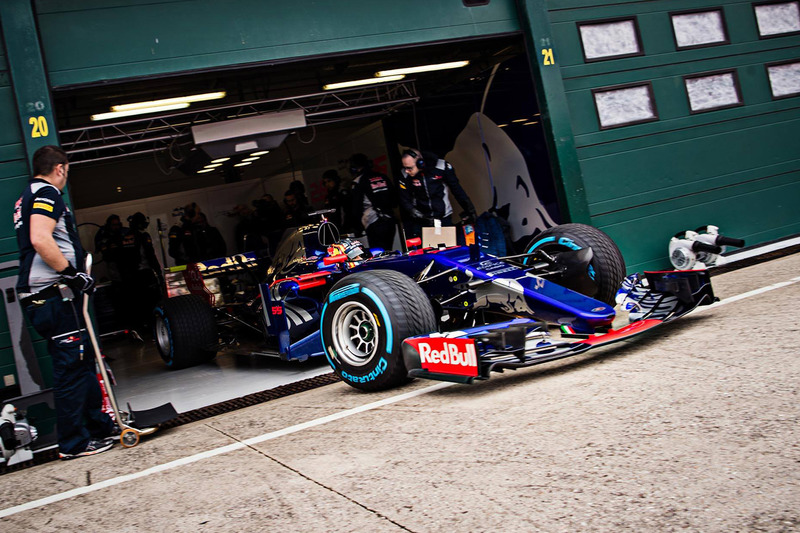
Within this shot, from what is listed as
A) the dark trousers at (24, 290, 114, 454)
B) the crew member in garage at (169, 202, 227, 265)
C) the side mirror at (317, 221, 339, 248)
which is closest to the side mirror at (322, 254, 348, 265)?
the side mirror at (317, 221, 339, 248)

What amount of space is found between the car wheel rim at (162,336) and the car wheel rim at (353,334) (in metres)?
3.42

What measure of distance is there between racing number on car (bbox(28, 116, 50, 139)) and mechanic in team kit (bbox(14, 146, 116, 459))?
4.77 ft

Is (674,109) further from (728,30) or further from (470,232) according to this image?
(470,232)

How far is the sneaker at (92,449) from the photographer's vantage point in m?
4.16

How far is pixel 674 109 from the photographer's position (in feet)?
27.2

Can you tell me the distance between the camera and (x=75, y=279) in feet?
13.7

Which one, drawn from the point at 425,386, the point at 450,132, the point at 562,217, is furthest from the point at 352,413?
the point at 450,132

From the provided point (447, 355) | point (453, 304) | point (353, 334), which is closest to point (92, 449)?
point (353, 334)

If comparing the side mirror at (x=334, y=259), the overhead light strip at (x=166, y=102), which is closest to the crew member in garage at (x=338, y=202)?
the overhead light strip at (x=166, y=102)

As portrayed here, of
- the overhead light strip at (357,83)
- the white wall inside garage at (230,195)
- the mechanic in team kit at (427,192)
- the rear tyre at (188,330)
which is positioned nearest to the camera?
the rear tyre at (188,330)

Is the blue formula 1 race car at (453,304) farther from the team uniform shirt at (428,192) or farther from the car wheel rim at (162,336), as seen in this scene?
the team uniform shirt at (428,192)

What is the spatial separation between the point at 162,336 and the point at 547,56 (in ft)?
16.6

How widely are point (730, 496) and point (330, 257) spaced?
4.46 meters

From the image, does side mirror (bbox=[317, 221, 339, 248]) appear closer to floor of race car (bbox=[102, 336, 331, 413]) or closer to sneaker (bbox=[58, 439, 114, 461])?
floor of race car (bbox=[102, 336, 331, 413])
